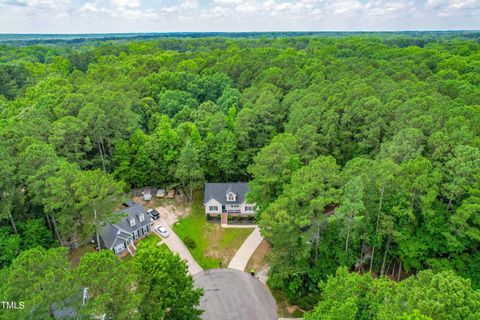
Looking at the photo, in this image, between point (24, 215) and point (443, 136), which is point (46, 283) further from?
point (443, 136)

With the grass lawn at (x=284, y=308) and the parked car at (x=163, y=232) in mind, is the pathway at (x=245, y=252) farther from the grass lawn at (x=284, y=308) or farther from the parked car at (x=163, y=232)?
the parked car at (x=163, y=232)

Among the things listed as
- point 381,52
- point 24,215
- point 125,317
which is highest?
point 381,52

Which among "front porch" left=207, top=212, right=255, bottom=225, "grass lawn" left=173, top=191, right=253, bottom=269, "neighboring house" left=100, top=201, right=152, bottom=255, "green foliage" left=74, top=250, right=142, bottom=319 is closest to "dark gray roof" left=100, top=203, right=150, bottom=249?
"neighboring house" left=100, top=201, right=152, bottom=255

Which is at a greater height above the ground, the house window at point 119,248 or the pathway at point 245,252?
the house window at point 119,248

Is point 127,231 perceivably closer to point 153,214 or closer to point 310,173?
point 153,214

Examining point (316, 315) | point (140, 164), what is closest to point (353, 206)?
point (316, 315)

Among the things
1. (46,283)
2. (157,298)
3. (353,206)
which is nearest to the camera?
(46,283)

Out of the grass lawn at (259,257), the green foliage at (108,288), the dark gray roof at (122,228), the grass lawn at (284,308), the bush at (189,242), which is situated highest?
the green foliage at (108,288)

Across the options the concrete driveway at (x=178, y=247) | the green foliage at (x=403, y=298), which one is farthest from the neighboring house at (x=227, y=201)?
the green foliage at (x=403, y=298)
